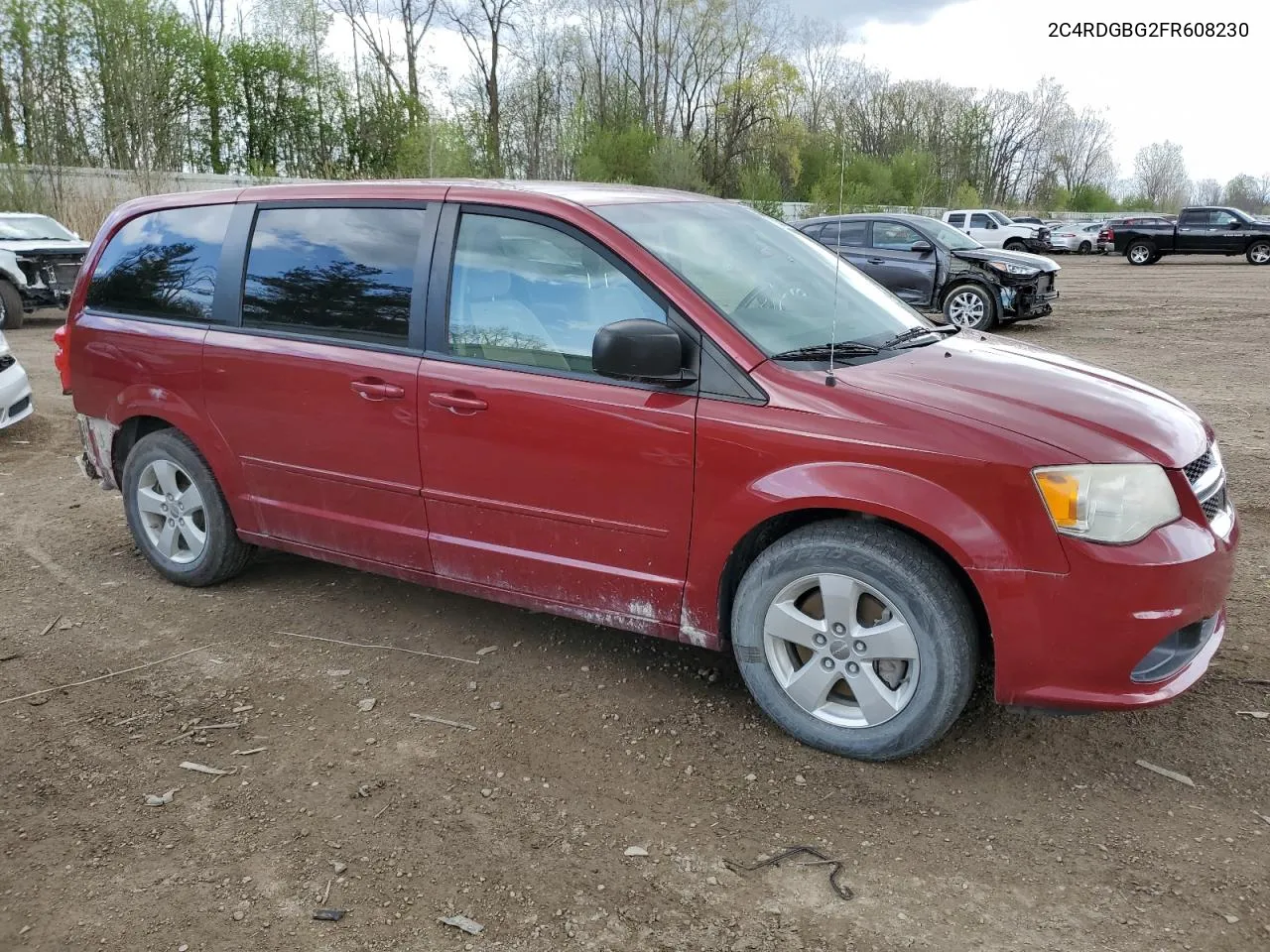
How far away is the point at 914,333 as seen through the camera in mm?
3902

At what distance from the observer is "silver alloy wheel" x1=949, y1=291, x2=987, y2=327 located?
13711 mm

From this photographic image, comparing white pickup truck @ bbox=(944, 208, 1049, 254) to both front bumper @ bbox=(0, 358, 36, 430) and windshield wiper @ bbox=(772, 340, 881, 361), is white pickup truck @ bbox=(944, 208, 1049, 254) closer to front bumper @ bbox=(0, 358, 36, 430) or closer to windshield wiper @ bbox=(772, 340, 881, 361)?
front bumper @ bbox=(0, 358, 36, 430)

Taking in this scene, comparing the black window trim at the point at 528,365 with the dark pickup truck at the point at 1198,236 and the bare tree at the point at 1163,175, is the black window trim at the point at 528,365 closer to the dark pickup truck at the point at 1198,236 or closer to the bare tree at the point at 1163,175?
the dark pickup truck at the point at 1198,236

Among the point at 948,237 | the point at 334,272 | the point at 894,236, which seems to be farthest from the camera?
the point at 894,236

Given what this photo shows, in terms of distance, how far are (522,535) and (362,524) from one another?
79 centimetres

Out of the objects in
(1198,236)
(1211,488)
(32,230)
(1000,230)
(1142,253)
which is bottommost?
(1211,488)

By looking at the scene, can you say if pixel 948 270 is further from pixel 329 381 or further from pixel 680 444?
pixel 680 444

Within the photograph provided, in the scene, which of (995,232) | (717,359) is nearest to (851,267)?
(717,359)

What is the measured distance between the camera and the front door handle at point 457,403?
3.60 metres

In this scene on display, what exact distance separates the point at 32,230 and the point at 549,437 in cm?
1514

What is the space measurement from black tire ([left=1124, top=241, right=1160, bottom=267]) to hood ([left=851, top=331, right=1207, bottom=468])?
3158 centimetres

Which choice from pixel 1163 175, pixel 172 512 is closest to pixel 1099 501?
pixel 172 512

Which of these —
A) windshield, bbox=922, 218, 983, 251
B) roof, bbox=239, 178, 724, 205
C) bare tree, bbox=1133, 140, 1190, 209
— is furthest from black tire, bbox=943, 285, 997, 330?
bare tree, bbox=1133, 140, 1190, 209

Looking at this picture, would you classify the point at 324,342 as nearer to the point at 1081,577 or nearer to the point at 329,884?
the point at 329,884
